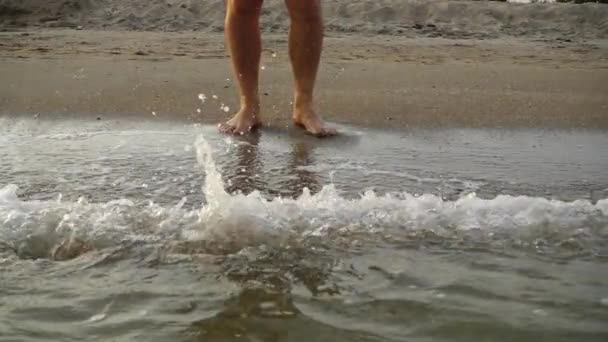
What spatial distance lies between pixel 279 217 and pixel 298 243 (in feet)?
0.62

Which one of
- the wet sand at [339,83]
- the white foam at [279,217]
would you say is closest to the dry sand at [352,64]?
the wet sand at [339,83]

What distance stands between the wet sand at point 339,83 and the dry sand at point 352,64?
0.5 inches

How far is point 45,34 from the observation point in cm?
852

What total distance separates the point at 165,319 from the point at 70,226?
0.63m

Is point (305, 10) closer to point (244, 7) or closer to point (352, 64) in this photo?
point (244, 7)

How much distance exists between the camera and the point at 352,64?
20.0 feet

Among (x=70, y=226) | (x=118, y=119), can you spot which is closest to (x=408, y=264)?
(x=70, y=226)

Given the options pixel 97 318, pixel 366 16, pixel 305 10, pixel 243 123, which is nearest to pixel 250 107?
pixel 243 123

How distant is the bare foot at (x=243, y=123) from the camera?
348 cm

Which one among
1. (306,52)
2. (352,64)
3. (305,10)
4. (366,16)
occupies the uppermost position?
(305,10)

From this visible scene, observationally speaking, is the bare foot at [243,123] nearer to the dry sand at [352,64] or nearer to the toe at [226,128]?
the toe at [226,128]

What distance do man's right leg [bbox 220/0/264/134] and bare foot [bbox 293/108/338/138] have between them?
191 millimetres

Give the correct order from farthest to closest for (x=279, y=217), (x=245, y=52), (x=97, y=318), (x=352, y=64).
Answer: (x=352, y=64) → (x=245, y=52) → (x=279, y=217) → (x=97, y=318)

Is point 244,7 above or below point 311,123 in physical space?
above
